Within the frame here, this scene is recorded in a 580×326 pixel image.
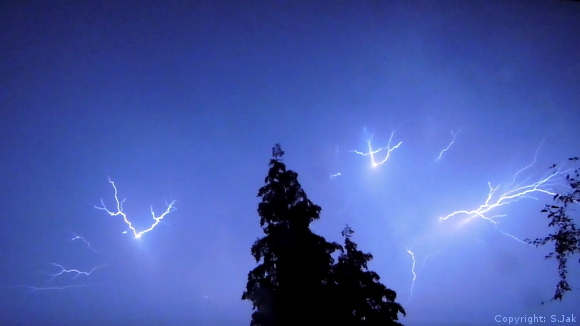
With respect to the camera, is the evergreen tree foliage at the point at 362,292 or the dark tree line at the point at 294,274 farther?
the evergreen tree foliage at the point at 362,292

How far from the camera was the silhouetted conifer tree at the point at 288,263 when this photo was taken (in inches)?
452

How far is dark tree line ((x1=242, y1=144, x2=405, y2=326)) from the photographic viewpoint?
11508 mm

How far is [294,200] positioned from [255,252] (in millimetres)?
2527

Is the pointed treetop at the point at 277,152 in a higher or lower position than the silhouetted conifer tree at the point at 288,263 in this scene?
higher

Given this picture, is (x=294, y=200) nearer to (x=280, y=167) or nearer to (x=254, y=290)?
(x=280, y=167)

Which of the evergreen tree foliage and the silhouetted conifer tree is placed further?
the evergreen tree foliage

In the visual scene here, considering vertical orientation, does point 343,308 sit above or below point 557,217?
below

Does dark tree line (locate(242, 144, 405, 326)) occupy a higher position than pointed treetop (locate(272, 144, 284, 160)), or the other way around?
pointed treetop (locate(272, 144, 284, 160))

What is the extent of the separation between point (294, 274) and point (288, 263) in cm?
44

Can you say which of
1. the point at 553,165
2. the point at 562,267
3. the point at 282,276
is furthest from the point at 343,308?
the point at 553,165

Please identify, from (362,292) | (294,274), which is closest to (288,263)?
(294,274)

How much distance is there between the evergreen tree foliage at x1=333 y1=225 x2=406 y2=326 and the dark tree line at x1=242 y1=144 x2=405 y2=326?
4 cm

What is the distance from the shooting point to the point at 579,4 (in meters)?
6.10

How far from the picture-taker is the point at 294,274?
464 inches
